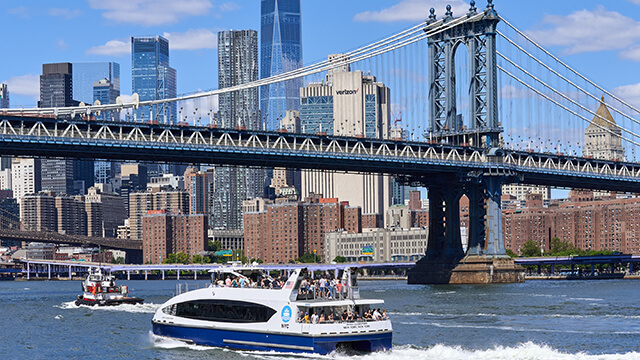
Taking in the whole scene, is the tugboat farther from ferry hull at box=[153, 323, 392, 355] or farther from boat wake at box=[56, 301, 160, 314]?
ferry hull at box=[153, 323, 392, 355]

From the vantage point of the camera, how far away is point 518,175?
369 feet

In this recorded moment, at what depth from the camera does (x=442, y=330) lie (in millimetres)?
56094

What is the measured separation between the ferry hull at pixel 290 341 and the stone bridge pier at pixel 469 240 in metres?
62.7

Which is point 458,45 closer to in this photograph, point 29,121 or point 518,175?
point 518,175

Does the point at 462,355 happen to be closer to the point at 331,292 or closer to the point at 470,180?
the point at 331,292

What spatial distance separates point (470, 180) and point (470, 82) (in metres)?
10.4

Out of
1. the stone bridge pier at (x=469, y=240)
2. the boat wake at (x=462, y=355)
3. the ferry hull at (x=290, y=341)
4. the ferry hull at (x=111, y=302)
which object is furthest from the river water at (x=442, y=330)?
the stone bridge pier at (x=469, y=240)

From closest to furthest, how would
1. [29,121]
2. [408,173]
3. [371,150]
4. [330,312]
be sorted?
[330,312], [29,121], [371,150], [408,173]

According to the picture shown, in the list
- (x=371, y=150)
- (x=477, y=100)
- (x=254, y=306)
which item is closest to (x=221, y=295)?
(x=254, y=306)

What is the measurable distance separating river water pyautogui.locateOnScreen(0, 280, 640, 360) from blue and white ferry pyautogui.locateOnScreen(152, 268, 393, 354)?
1.86ft

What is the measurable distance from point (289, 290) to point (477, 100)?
69159 millimetres

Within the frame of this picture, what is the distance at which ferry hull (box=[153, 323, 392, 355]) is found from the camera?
142ft

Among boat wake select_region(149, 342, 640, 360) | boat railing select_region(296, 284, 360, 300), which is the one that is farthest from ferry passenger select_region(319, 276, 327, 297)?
boat wake select_region(149, 342, 640, 360)

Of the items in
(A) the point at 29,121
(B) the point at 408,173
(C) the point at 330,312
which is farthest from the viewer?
(B) the point at 408,173
